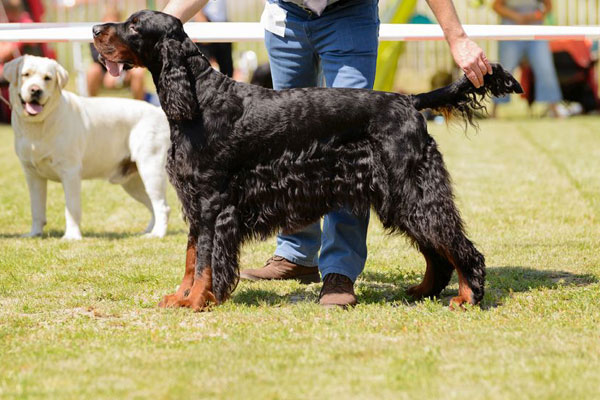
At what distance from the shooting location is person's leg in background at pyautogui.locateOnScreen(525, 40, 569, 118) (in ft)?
53.4

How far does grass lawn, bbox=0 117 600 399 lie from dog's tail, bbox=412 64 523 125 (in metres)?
0.96

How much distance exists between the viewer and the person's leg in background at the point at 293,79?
14.5ft

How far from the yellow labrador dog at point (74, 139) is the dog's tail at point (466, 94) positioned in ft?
10.2

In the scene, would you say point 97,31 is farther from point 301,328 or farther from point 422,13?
point 422,13

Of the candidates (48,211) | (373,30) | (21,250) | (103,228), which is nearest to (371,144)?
(373,30)

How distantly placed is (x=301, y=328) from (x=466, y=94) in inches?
55.4

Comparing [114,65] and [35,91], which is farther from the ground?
[114,65]

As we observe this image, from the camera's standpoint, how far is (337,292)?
4277mm

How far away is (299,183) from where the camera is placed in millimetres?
4102

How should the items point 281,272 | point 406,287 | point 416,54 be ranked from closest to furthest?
1. point 406,287
2. point 281,272
3. point 416,54

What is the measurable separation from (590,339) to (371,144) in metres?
1.31

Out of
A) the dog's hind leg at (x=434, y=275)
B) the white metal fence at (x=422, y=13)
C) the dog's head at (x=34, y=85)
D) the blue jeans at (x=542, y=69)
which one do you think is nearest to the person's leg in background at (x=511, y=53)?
the blue jeans at (x=542, y=69)

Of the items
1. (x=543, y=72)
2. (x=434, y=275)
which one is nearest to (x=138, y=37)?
(x=434, y=275)

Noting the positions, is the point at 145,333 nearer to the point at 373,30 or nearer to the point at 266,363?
the point at 266,363
